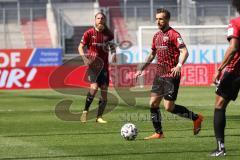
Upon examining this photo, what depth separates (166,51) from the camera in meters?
11.3

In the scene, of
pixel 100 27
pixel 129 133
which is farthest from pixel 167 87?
pixel 100 27

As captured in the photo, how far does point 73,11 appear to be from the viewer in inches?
1629

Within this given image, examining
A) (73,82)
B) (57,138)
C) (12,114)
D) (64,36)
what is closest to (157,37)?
(57,138)

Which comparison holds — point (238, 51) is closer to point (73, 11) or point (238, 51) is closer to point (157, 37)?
point (157, 37)

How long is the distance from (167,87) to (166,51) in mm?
608

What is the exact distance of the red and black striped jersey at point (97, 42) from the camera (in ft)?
47.3

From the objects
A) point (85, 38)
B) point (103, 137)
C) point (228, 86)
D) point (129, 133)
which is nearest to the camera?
point (228, 86)

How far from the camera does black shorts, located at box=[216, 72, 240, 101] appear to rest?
8.80 meters

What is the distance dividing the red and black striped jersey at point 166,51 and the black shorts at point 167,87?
0.29 feet

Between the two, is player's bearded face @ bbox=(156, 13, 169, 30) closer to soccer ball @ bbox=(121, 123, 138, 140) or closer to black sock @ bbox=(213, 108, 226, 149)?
soccer ball @ bbox=(121, 123, 138, 140)

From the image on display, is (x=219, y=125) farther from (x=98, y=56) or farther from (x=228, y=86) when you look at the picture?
(x=98, y=56)

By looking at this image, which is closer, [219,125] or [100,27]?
[219,125]

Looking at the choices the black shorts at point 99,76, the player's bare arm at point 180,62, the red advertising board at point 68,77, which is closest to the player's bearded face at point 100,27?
the black shorts at point 99,76

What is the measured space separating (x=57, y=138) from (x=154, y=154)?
8.71ft
